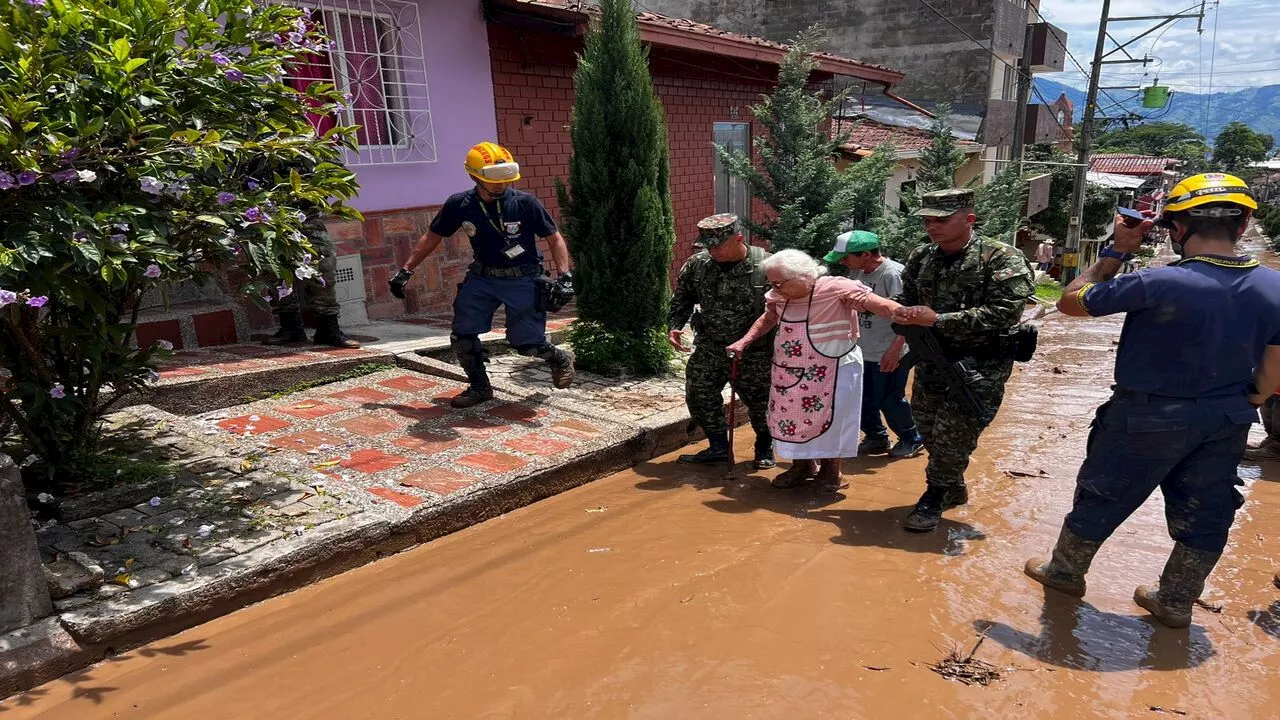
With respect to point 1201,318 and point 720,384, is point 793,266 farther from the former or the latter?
point 1201,318

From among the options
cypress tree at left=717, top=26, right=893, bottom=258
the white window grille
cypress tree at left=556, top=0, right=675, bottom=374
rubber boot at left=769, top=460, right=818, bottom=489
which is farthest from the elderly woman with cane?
the white window grille

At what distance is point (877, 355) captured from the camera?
16.8ft

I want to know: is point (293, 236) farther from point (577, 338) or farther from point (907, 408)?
point (907, 408)

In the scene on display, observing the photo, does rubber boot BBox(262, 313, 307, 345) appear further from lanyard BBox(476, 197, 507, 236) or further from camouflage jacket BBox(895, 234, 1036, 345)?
camouflage jacket BBox(895, 234, 1036, 345)

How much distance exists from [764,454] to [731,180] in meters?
8.06

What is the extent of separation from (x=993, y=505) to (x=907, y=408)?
1.08m

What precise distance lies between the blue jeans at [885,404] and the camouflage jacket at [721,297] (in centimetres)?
103

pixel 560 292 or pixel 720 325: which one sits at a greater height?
pixel 560 292

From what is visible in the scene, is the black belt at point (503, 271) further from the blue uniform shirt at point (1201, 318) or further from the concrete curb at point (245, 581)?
the blue uniform shirt at point (1201, 318)

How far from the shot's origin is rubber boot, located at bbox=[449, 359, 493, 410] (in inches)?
204

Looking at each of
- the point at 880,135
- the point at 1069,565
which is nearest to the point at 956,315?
the point at 1069,565

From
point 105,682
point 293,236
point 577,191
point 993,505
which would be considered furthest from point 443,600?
point 577,191

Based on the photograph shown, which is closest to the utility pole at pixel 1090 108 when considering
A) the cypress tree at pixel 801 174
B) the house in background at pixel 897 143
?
the house in background at pixel 897 143

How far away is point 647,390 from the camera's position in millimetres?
6090
